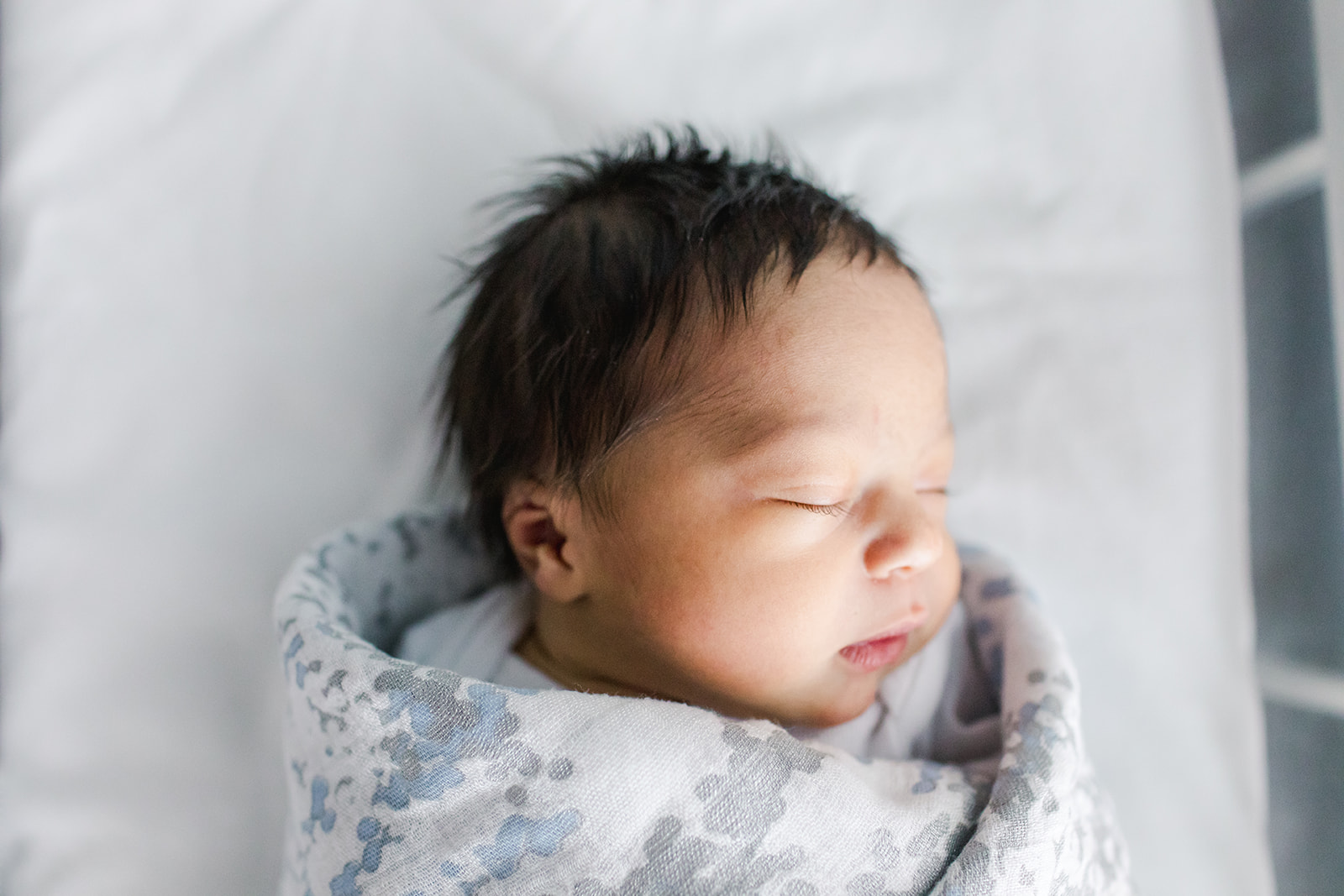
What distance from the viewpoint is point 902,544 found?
71cm

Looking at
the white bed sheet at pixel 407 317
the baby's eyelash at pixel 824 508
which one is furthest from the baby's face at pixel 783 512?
the white bed sheet at pixel 407 317

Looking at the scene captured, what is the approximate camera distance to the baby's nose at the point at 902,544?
71cm

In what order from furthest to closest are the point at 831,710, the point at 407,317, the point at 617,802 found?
the point at 407,317, the point at 831,710, the point at 617,802

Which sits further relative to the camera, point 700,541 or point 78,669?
point 78,669

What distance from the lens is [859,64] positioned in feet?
3.54

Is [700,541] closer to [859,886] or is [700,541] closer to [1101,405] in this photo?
[859,886]

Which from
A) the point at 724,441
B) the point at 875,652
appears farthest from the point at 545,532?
the point at 875,652

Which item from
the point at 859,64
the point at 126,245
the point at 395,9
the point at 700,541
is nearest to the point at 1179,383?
the point at 859,64

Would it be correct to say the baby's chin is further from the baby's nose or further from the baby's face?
the baby's nose

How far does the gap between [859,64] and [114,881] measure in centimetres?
116

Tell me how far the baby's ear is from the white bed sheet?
0.86 feet

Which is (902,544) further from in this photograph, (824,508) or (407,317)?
(407,317)

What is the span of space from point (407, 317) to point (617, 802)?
616 mm

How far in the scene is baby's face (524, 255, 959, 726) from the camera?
70 centimetres
